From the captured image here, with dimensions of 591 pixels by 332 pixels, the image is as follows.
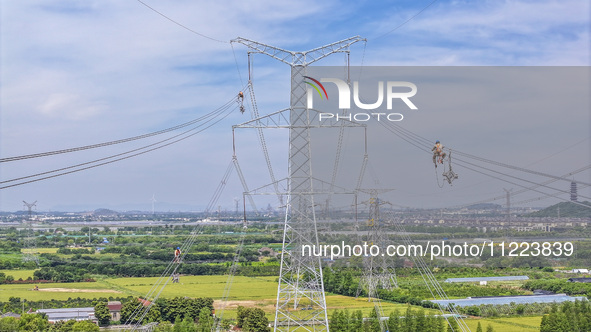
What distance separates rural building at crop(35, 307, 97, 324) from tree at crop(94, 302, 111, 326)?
191mm

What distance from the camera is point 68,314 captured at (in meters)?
22.6

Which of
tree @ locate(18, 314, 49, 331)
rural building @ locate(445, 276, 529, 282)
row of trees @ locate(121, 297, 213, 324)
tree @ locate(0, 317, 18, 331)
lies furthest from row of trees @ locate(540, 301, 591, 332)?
tree @ locate(0, 317, 18, 331)

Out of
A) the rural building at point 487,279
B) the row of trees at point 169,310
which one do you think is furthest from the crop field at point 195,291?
the rural building at point 487,279

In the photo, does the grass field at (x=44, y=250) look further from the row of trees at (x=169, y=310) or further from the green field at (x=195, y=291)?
the row of trees at (x=169, y=310)

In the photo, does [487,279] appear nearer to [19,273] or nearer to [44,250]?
[19,273]

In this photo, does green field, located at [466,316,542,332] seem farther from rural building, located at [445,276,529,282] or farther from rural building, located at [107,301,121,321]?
rural building, located at [107,301,121,321]

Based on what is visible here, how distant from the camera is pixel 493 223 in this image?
43656mm

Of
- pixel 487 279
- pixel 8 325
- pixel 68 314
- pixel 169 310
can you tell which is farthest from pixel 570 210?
pixel 8 325

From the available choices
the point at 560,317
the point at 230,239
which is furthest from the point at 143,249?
the point at 560,317

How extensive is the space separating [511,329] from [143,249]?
124ft

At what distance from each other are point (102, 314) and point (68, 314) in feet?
3.66

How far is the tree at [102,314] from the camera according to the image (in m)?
22.9

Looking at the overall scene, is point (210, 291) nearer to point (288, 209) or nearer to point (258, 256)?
point (258, 256)

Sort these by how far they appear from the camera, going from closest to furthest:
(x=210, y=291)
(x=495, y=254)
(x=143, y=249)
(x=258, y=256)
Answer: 1. (x=210, y=291)
2. (x=495, y=254)
3. (x=258, y=256)
4. (x=143, y=249)
